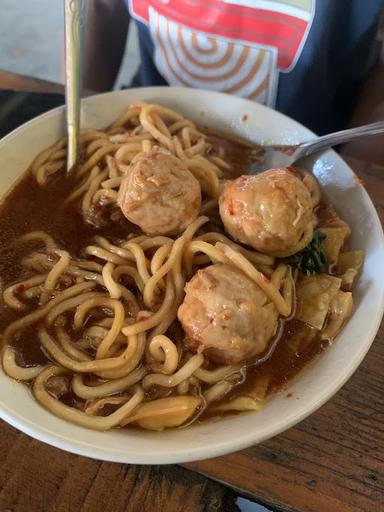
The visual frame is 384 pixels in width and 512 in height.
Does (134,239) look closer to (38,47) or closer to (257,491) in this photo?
(257,491)

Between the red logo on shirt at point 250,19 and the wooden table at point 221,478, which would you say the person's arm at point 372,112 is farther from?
the wooden table at point 221,478

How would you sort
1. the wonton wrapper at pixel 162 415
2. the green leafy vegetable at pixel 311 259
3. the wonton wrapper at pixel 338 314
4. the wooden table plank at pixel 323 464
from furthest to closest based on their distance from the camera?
1. the green leafy vegetable at pixel 311 259
2. the wonton wrapper at pixel 338 314
3. the wooden table plank at pixel 323 464
4. the wonton wrapper at pixel 162 415

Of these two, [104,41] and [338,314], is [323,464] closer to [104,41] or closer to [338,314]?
[338,314]

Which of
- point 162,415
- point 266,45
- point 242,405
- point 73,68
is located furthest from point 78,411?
point 266,45

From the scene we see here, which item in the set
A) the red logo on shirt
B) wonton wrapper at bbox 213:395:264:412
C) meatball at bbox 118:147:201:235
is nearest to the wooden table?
wonton wrapper at bbox 213:395:264:412

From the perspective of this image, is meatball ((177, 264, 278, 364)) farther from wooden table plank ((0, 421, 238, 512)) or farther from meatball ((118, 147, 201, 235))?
wooden table plank ((0, 421, 238, 512))

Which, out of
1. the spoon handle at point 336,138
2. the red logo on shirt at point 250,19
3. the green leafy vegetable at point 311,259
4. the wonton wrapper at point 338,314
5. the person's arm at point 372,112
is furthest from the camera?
the person's arm at point 372,112

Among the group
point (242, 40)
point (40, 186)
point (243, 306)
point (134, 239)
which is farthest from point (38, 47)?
point (243, 306)

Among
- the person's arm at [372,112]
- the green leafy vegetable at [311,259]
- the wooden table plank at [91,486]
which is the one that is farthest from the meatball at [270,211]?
the person's arm at [372,112]
